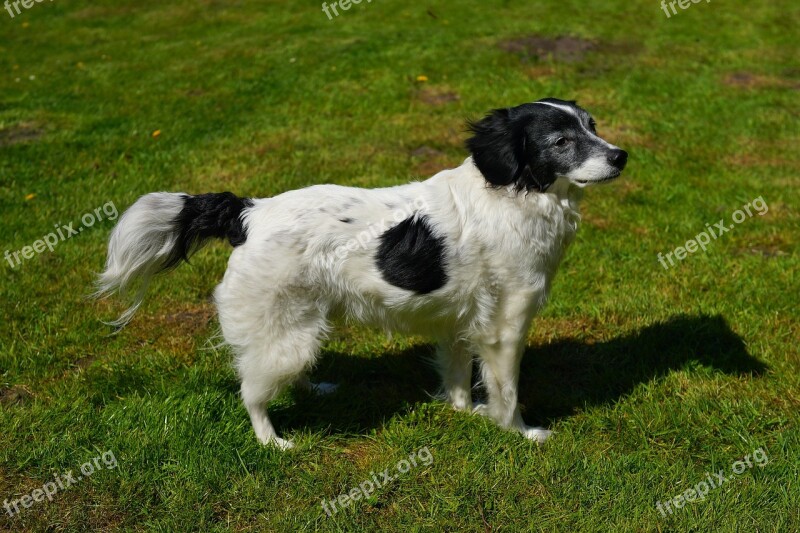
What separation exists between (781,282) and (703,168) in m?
2.35

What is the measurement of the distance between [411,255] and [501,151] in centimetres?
67

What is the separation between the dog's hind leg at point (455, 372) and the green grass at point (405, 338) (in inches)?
5.4

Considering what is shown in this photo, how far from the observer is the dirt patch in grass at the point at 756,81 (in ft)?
31.5

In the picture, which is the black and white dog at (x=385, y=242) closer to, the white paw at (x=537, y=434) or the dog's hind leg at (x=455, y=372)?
the dog's hind leg at (x=455, y=372)

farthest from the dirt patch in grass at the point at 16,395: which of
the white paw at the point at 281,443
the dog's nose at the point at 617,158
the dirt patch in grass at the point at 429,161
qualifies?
the dirt patch in grass at the point at 429,161

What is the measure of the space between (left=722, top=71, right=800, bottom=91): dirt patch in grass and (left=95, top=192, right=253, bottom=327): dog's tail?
8335 millimetres

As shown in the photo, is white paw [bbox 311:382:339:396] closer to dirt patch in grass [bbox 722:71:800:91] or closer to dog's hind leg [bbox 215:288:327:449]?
dog's hind leg [bbox 215:288:327:449]

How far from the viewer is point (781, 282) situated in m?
5.28

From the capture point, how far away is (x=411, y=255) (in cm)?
350

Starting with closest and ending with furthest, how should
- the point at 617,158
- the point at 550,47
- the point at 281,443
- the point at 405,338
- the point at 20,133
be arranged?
the point at 617,158 → the point at 281,443 → the point at 405,338 → the point at 20,133 → the point at 550,47

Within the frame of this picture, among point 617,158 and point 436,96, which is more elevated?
point 617,158

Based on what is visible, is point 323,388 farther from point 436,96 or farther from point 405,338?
point 436,96

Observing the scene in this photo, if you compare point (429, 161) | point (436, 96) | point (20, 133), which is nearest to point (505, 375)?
point (429, 161)

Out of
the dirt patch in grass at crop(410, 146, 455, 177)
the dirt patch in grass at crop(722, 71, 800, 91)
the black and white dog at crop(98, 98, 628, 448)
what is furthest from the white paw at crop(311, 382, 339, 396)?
the dirt patch in grass at crop(722, 71, 800, 91)
